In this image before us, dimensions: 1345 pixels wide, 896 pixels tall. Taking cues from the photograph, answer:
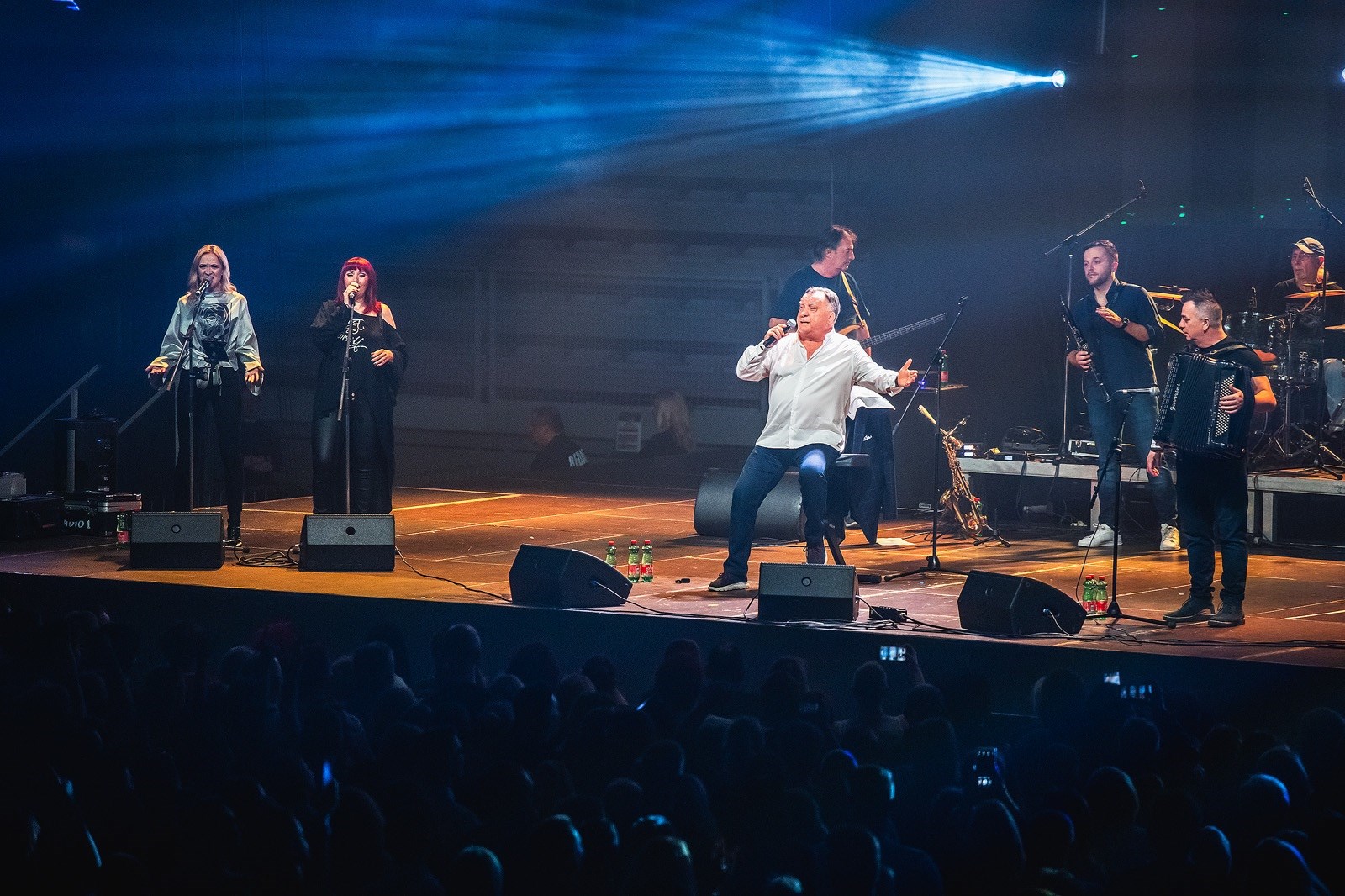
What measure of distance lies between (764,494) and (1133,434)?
318cm

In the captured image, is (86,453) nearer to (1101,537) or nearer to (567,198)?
(567,198)

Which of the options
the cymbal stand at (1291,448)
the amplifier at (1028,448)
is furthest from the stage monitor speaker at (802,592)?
the cymbal stand at (1291,448)

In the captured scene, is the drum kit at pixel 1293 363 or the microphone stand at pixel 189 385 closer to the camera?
the microphone stand at pixel 189 385

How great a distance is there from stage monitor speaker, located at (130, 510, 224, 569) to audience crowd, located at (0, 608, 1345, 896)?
2495mm

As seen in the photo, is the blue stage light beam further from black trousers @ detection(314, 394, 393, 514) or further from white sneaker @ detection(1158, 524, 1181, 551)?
black trousers @ detection(314, 394, 393, 514)

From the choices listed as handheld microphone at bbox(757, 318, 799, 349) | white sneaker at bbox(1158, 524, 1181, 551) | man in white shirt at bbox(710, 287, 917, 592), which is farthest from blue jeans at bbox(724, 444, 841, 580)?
white sneaker at bbox(1158, 524, 1181, 551)

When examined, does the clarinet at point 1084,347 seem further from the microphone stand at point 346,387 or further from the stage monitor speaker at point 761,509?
the microphone stand at point 346,387

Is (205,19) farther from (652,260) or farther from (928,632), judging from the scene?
(928,632)

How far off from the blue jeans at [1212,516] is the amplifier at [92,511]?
6544mm

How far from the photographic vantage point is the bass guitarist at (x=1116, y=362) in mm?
10336

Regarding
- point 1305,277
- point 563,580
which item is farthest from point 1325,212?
point 563,580

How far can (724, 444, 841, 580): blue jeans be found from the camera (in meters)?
8.57

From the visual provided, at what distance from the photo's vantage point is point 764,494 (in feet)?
28.5

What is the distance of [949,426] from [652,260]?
4.82 m
